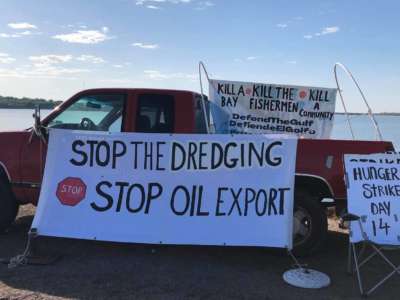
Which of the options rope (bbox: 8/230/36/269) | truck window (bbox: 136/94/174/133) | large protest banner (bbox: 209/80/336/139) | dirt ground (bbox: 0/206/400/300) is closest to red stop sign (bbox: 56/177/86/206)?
rope (bbox: 8/230/36/269)

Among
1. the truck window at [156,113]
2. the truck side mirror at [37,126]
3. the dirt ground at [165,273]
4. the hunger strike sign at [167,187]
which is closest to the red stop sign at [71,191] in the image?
the hunger strike sign at [167,187]

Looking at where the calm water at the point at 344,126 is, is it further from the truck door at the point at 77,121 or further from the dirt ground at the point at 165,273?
the dirt ground at the point at 165,273

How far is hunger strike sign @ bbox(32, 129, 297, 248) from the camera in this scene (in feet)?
16.4

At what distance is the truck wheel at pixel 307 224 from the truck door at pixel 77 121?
7.19 feet

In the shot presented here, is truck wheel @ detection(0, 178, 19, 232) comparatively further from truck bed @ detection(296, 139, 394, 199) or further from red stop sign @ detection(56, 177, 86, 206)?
truck bed @ detection(296, 139, 394, 199)

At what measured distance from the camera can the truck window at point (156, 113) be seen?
18.6 feet

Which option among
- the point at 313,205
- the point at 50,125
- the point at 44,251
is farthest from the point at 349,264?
the point at 50,125

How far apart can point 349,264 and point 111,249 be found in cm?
263

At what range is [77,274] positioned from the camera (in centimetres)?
468

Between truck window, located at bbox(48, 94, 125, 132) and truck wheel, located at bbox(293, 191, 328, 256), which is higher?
truck window, located at bbox(48, 94, 125, 132)

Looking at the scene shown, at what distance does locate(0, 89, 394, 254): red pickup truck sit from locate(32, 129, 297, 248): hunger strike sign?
0.51m

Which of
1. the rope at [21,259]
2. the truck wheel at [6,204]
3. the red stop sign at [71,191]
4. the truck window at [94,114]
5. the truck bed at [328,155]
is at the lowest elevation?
the rope at [21,259]

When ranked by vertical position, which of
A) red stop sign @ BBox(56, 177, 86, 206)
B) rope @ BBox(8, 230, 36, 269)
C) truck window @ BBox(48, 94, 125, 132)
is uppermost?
truck window @ BBox(48, 94, 125, 132)

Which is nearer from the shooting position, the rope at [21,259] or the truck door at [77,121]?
the rope at [21,259]
